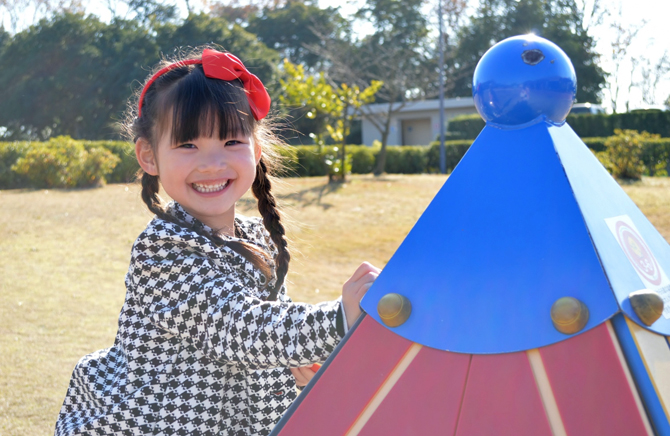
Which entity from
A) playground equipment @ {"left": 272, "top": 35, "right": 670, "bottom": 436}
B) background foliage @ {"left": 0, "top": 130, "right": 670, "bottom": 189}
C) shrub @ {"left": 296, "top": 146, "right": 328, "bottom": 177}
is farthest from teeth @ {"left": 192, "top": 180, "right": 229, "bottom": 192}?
shrub @ {"left": 296, "top": 146, "right": 328, "bottom": 177}

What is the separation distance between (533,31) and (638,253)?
111 ft

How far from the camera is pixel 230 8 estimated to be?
36094 millimetres

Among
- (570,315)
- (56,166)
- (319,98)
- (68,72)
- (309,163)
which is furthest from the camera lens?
(68,72)

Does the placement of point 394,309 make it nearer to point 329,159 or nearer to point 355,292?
point 355,292

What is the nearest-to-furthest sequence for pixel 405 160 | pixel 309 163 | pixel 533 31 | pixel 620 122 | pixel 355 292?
pixel 355 292 < pixel 309 163 < pixel 405 160 < pixel 620 122 < pixel 533 31

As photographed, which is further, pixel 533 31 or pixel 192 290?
pixel 533 31

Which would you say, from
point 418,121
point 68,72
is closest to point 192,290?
point 68,72

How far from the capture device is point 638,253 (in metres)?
1.05

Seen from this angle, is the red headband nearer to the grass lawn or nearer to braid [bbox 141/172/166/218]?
braid [bbox 141/172/166/218]

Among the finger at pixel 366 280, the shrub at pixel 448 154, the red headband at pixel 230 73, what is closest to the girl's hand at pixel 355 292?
the finger at pixel 366 280

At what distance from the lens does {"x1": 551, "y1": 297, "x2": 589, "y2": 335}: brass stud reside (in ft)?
2.89

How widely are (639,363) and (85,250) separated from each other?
21.3 feet

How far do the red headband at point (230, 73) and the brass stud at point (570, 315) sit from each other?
0.94 meters

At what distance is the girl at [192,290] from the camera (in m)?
1.31
